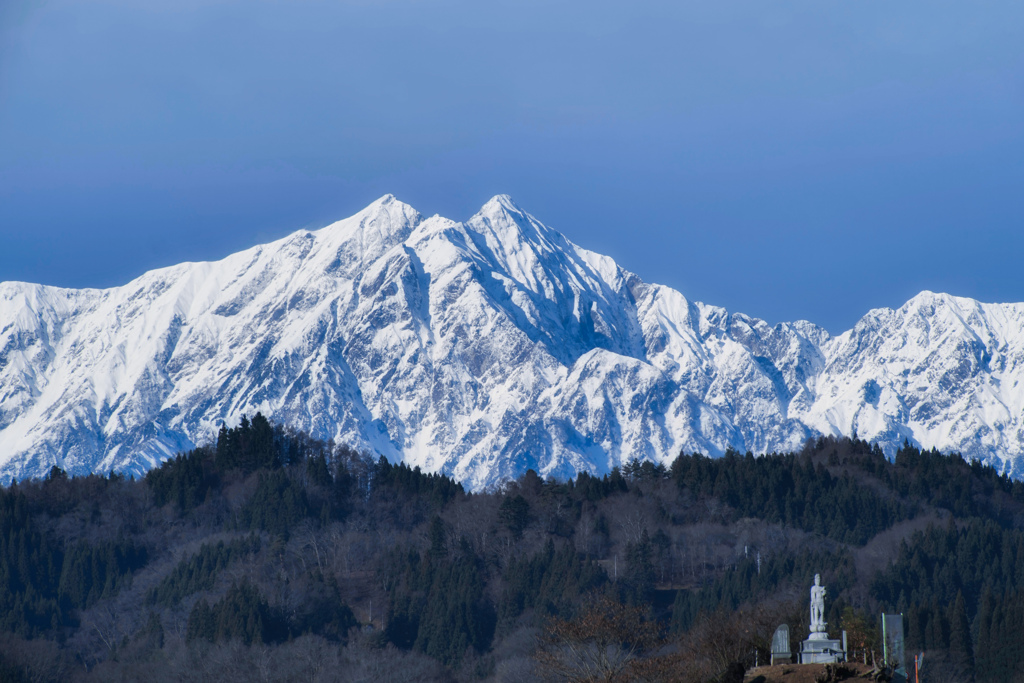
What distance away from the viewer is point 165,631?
146 m

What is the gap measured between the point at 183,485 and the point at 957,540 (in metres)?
109

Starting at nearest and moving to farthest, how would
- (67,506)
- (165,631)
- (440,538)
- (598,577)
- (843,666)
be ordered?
(843,666), (165,631), (598,577), (440,538), (67,506)

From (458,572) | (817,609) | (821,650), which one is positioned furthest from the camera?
(458,572)

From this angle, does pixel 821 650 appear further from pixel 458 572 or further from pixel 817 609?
pixel 458 572

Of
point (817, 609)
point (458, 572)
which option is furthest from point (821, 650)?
point (458, 572)

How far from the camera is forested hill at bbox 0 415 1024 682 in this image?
129500 mm

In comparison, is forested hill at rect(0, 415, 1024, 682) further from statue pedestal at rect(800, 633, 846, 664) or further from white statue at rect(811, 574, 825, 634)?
statue pedestal at rect(800, 633, 846, 664)

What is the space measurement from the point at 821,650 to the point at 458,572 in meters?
108

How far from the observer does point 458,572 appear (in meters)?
163

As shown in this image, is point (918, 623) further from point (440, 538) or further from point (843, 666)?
point (843, 666)

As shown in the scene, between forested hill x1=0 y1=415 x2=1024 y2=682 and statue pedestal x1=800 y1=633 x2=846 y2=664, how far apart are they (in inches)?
1336

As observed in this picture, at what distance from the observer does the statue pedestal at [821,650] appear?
57.6 m

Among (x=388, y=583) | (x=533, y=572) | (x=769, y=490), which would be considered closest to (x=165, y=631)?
(x=388, y=583)

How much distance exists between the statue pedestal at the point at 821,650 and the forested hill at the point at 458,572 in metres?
33.9
